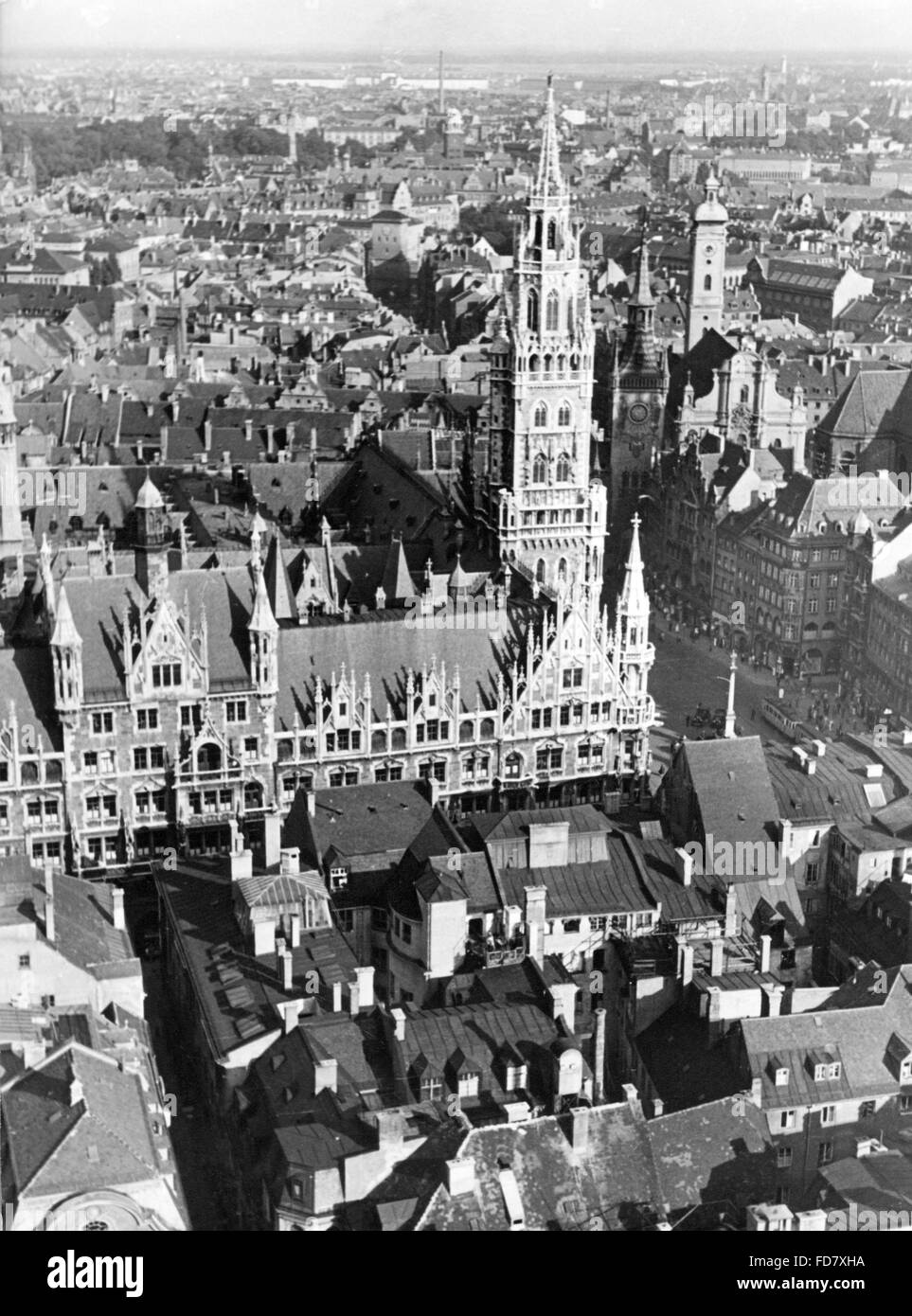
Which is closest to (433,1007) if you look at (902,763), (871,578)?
(902,763)

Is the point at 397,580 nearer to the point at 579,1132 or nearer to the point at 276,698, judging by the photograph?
the point at 276,698

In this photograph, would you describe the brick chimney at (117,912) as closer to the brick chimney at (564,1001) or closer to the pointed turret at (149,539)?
the brick chimney at (564,1001)

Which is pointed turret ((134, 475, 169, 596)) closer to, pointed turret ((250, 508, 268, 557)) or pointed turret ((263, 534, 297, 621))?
pointed turret ((250, 508, 268, 557))

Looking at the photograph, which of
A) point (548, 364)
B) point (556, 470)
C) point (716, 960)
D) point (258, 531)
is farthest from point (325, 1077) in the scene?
point (548, 364)

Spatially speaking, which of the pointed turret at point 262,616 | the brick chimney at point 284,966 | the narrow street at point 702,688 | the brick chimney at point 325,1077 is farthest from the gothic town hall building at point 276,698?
the brick chimney at point 325,1077

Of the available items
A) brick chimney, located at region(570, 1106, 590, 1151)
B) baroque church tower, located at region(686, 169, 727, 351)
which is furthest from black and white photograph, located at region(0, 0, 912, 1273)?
baroque church tower, located at region(686, 169, 727, 351)

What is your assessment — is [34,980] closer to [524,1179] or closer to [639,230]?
[524,1179]

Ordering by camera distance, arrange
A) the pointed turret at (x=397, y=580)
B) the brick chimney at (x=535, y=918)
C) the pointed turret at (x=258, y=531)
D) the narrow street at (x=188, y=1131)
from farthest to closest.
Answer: the pointed turret at (x=397, y=580) → the pointed turret at (x=258, y=531) → the brick chimney at (x=535, y=918) → the narrow street at (x=188, y=1131)
